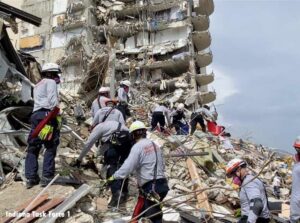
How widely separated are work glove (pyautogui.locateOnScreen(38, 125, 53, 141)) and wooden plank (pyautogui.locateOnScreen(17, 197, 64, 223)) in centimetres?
94

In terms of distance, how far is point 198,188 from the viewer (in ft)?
26.9

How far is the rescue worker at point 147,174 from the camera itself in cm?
566

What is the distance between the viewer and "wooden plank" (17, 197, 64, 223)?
5716 millimetres

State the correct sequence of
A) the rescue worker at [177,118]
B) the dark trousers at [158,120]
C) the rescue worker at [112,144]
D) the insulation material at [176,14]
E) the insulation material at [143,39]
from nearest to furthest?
1. the rescue worker at [112,144]
2. the dark trousers at [158,120]
3. the rescue worker at [177,118]
4. the insulation material at [176,14]
5. the insulation material at [143,39]

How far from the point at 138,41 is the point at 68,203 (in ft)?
101

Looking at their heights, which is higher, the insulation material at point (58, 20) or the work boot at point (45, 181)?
the insulation material at point (58, 20)

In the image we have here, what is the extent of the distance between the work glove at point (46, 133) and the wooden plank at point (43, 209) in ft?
3.08

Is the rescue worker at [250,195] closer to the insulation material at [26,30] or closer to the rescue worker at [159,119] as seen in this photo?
the rescue worker at [159,119]

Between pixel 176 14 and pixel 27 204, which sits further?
pixel 176 14

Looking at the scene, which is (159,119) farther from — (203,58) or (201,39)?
(201,39)

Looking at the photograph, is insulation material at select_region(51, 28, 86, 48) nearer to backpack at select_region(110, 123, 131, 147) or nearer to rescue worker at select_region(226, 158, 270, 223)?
backpack at select_region(110, 123, 131, 147)

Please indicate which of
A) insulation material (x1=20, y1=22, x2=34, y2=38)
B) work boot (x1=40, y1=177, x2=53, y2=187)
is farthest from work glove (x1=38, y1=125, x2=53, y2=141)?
insulation material (x1=20, y1=22, x2=34, y2=38)

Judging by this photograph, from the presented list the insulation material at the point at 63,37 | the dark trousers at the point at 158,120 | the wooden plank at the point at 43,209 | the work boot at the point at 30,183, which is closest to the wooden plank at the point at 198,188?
the wooden plank at the point at 43,209

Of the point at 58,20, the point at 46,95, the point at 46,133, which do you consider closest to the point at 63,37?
the point at 58,20
